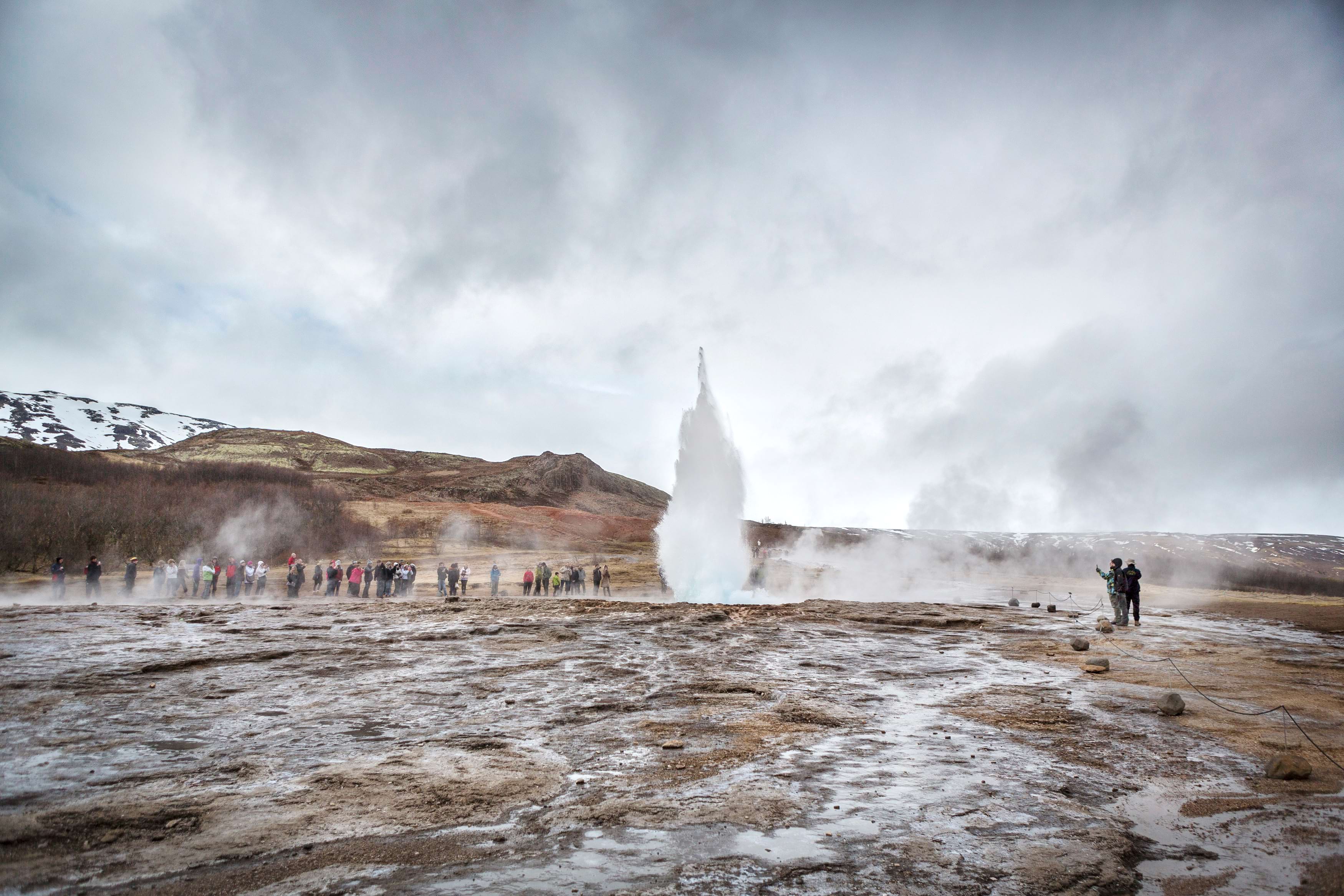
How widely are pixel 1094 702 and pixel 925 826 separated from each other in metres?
5.93

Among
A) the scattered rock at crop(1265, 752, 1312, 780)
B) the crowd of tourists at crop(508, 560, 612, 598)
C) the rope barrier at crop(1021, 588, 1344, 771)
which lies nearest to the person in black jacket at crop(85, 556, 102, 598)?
the crowd of tourists at crop(508, 560, 612, 598)

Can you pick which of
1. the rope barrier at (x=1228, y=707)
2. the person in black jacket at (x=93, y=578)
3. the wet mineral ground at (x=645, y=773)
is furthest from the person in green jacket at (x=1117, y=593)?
the person in black jacket at (x=93, y=578)

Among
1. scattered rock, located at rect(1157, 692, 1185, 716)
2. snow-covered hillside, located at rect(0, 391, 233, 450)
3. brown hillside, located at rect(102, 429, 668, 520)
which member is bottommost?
scattered rock, located at rect(1157, 692, 1185, 716)

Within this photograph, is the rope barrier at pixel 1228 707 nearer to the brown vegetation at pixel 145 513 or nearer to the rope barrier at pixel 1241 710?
the rope barrier at pixel 1241 710

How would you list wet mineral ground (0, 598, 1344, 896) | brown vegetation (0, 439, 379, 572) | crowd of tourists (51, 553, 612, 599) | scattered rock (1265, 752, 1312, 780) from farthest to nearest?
brown vegetation (0, 439, 379, 572) → crowd of tourists (51, 553, 612, 599) → scattered rock (1265, 752, 1312, 780) → wet mineral ground (0, 598, 1344, 896)

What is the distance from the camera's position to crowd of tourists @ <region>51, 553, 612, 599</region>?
24.6 m

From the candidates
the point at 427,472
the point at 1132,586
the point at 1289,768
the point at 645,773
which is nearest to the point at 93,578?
the point at 645,773

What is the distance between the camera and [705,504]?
86.4 feet

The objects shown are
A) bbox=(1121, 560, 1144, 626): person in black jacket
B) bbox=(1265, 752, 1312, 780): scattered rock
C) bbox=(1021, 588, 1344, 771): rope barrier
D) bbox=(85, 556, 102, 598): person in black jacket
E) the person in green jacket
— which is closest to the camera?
bbox=(1265, 752, 1312, 780): scattered rock

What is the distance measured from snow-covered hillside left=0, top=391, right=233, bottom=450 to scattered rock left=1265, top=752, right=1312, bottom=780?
15969cm

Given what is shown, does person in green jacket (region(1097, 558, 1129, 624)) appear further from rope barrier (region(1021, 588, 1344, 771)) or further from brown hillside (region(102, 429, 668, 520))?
brown hillside (region(102, 429, 668, 520))

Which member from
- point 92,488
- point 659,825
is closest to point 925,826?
point 659,825

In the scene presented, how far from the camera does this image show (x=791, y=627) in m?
17.8

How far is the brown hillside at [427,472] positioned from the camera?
78.8 meters
